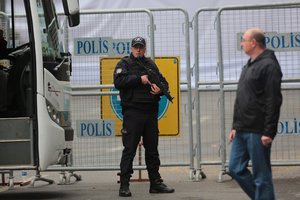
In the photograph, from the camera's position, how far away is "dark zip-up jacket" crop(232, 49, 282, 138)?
6.18 m

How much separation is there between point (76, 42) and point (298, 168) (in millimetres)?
3816

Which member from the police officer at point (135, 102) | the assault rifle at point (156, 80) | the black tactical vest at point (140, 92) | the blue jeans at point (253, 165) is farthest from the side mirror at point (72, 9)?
the blue jeans at point (253, 165)

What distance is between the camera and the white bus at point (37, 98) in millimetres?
7730

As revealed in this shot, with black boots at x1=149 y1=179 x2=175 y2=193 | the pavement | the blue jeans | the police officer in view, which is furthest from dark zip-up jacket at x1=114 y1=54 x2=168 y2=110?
the blue jeans

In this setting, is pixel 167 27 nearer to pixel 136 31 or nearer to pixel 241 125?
pixel 136 31

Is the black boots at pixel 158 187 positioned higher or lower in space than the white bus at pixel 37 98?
lower

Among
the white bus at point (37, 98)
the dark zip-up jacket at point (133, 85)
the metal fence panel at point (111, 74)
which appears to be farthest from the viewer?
the metal fence panel at point (111, 74)

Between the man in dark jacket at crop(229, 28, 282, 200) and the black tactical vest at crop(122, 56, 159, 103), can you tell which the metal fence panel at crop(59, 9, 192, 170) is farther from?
the man in dark jacket at crop(229, 28, 282, 200)

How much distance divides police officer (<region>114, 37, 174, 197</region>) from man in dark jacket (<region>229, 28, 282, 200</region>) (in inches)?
77.2

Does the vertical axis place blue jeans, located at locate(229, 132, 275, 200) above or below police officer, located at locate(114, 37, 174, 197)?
below

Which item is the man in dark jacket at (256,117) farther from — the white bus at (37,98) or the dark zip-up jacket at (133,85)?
the white bus at (37,98)

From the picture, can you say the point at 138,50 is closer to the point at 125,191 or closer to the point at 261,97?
the point at 125,191

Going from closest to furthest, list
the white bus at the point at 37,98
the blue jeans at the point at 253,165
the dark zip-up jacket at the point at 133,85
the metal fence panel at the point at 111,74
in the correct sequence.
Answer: the blue jeans at the point at 253,165 → the white bus at the point at 37,98 → the dark zip-up jacket at the point at 133,85 → the metal fence panel at the point at 111,74

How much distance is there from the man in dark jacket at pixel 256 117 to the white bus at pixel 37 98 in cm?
234
